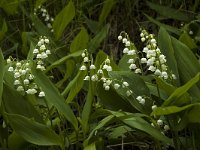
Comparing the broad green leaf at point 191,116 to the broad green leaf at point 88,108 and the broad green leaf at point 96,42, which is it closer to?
the broad green leaf at point 88,108

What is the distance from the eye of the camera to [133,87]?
1.94 meters

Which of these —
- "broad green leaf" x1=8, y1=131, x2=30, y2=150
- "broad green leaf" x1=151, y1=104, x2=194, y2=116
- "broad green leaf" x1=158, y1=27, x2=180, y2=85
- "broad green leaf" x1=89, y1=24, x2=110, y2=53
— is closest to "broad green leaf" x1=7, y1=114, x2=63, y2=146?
"broad green leaf" x1=8, y1=131, x2=30, y2=150

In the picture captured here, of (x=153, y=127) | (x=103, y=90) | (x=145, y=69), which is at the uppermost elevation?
(x=103, y=90)

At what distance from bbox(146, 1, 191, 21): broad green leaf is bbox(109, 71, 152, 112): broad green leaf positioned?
1.36 metres

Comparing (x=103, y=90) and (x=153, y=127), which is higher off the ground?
(x=103, y=90)

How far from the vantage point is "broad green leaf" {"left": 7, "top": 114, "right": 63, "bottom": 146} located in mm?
1791

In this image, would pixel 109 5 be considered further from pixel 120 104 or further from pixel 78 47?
pixel 120 104

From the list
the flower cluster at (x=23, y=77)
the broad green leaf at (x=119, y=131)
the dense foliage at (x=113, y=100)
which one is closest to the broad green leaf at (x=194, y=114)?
the dense foliage at (x=113, y=100)

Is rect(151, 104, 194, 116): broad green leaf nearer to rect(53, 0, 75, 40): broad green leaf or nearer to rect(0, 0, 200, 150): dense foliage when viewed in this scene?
rect(0, 0, 200, 150): dense foliage

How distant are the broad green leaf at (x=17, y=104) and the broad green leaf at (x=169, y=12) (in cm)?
153

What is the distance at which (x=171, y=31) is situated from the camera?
9.66 feet

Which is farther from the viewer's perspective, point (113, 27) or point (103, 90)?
point (113, 27)

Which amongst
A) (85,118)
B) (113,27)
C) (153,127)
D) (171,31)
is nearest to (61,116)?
(85,118)

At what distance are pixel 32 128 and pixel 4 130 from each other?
0.25 meters
